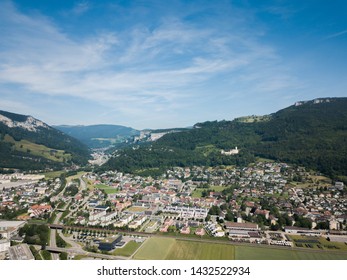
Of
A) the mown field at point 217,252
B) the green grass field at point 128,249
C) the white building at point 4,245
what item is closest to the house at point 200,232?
the mown field at point 217,252

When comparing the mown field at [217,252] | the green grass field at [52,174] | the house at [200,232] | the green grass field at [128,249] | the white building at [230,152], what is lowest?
the mown field at [217,252]

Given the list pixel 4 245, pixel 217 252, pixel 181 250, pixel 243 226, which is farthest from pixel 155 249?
pixel 4 245

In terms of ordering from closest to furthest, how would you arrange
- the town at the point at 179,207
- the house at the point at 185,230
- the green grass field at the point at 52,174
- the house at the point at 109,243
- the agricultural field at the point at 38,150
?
the house at the point at 109,243
the town at the point at 179,207
the house at the point at 185,230
the green grass field at the point at 52,174
the agricultural field at the point at 38,150

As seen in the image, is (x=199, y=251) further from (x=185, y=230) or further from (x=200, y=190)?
(x=200, y=190)

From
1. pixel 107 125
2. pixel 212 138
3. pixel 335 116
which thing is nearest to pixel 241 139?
pixel 212 138

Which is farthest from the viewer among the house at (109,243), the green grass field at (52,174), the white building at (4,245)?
the green grass field at (52,174)

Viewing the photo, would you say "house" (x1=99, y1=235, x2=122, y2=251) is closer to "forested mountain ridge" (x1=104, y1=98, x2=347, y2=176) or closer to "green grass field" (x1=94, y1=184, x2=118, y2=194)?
"green grass field" (x1=94, y1=184, x2=118, y2=194)

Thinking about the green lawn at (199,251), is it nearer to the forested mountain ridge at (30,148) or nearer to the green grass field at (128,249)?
the green grass field at (128,249)
